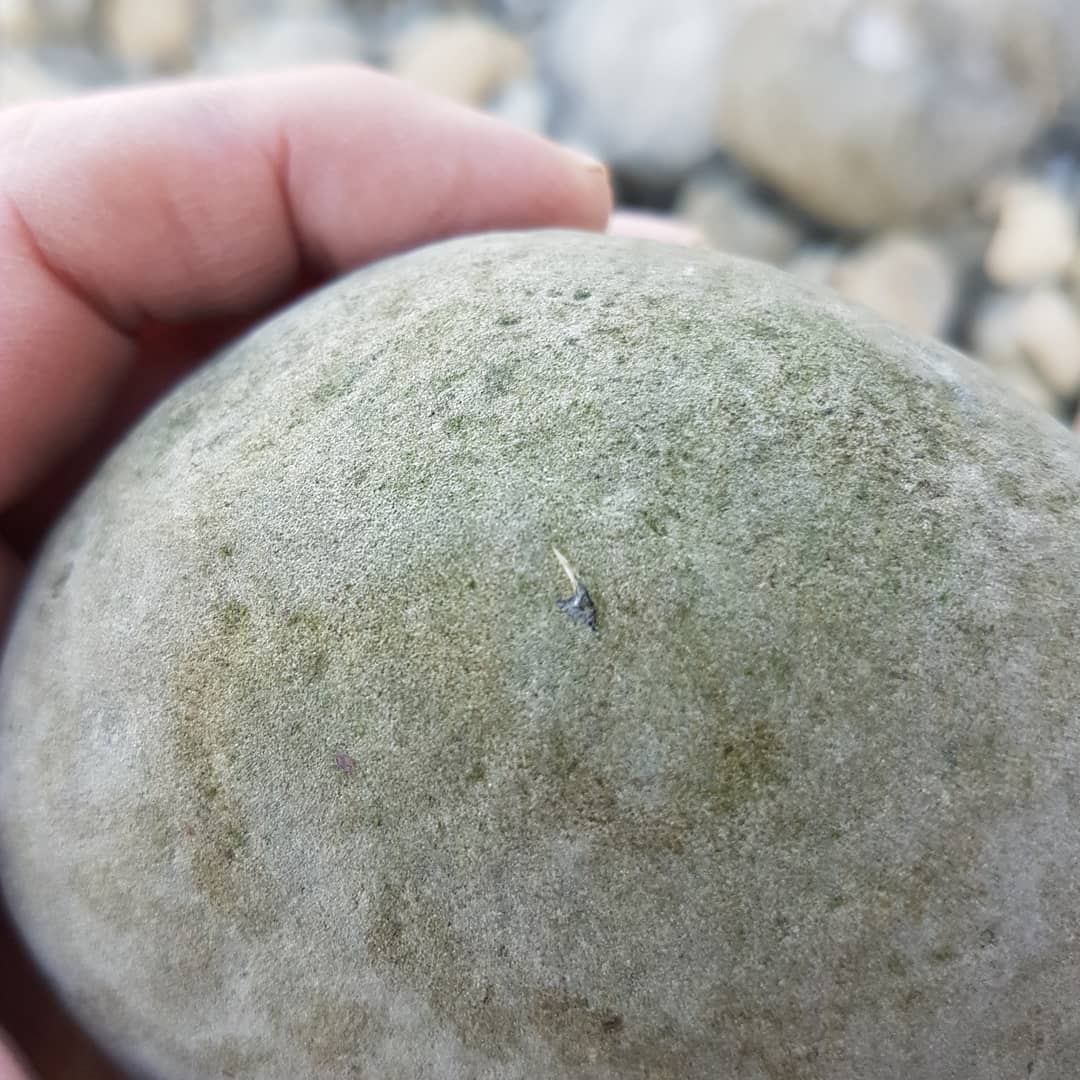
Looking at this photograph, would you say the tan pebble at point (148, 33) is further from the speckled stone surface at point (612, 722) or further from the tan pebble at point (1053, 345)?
the speckled stone surface at point (612, 722)

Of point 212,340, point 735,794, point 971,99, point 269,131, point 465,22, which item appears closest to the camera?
point 735,794

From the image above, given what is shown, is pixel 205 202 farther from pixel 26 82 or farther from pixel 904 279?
pixel 26 82

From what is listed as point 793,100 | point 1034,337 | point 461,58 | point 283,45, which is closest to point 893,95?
point 793,100

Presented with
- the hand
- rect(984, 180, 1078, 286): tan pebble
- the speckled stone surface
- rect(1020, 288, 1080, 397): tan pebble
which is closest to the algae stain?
the speckled stone surface

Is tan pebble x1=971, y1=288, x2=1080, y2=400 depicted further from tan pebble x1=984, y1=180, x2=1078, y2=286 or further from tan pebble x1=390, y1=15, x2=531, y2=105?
tan pebble x1=390, y1=15, x2=531, y2=105

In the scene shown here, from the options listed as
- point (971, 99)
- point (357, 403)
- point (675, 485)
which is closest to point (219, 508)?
point (357, 403)

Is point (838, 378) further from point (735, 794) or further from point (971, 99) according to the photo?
point (971, 99)

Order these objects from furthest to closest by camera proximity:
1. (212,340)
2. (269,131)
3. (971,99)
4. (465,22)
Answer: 1. (465,22)
2. (971,99)
3. (212,340)
4. (269,131)
